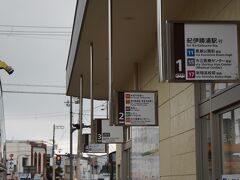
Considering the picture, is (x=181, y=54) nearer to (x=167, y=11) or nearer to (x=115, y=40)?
(x=167, y=11)

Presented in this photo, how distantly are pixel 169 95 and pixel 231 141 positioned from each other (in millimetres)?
3683

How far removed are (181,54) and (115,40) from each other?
276 inches

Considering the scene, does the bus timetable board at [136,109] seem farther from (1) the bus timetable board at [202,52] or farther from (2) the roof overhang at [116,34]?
(1) the bus timetable board at [202,52]

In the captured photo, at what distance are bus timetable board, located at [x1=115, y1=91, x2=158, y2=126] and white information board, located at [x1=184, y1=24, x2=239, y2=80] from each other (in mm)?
5121

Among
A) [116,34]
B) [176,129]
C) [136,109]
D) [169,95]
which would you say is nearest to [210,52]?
[176,129]

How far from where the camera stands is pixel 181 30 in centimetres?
566

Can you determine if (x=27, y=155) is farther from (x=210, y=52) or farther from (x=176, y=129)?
(x=210, y=52)

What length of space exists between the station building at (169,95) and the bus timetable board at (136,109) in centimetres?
48

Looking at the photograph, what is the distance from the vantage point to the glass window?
783cm

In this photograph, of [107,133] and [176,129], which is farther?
[107,133]

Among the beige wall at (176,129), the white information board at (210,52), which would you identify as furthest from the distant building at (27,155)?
the white information board at (210,52)

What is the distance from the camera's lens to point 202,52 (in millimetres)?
5656

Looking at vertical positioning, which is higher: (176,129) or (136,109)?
(136,109)

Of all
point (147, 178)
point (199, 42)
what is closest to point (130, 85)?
point (147, 178)
